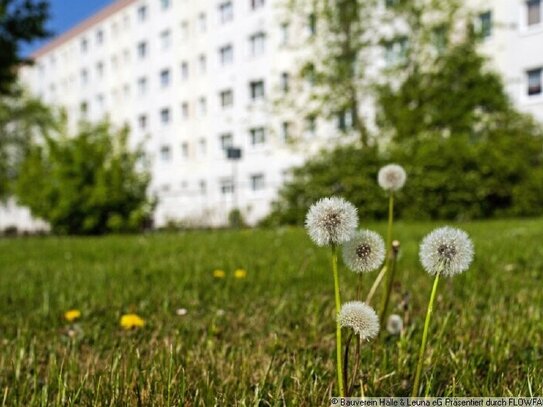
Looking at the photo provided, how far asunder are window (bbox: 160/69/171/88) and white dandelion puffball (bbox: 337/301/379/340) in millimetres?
42835

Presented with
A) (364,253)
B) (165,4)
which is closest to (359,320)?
(364,253)

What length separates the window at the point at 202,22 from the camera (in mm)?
39312

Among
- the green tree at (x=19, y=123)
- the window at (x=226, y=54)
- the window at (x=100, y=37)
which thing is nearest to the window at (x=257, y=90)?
the window at (x=226, y=54)

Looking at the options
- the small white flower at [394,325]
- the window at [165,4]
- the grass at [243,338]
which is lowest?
the grass at [243,338]

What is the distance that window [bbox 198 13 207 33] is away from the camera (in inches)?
1548

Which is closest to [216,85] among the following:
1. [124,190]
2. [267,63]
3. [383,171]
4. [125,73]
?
[267,63]

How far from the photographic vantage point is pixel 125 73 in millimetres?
46375

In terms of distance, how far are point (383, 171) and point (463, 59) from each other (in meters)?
22.8

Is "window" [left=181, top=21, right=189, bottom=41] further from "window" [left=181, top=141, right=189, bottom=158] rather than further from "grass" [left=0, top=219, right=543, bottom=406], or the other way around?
"grass" [left=0, top=219, right=543, bottom=406]

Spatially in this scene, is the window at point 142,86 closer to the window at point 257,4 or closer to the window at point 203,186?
the window at point 203,186

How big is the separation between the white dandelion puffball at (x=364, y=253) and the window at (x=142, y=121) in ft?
148

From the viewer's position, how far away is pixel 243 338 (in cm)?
212

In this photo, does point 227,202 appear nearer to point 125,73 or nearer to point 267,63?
point 267,63

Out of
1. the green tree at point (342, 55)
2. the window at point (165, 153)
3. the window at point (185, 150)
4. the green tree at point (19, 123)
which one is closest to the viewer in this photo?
the green tree at point (342, 55)
